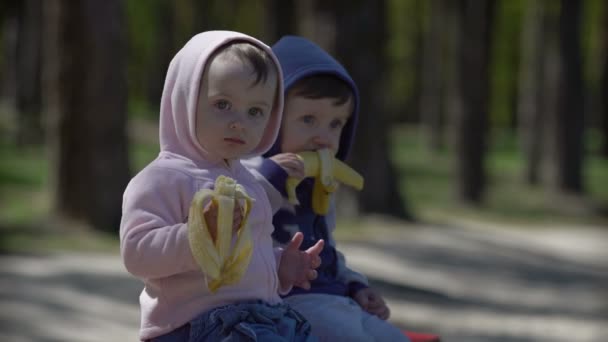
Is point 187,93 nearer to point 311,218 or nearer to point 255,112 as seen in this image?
point 255,112

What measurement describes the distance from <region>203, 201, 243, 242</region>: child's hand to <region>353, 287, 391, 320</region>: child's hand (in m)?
0.93

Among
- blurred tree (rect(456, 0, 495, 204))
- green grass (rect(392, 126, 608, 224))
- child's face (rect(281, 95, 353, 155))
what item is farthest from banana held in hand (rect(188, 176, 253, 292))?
blurred tree (rect(456, 0, 495, 204))

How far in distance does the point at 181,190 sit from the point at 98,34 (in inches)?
289

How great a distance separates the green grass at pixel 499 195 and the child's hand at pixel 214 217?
10.1 m

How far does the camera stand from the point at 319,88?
344 centimetres

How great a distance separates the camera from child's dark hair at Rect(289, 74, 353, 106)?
343 centimetres

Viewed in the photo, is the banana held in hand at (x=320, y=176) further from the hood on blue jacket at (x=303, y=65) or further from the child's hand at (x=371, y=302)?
the child's hand at (x=371, y=302)

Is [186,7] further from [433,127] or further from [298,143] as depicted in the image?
[298,143]

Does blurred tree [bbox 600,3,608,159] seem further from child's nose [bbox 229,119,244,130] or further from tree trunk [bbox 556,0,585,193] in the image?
child's nose [bbox 229,119,244,130]

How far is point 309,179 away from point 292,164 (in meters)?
0.22

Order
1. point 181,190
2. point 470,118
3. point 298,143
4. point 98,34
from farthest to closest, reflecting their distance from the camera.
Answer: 1. point 470,118
2. point 98,34
3. point 298,143
4. point 181,190

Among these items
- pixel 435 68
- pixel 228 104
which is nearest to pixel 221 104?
pixel 228 104

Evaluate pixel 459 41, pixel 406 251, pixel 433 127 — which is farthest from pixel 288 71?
pixel 433 127

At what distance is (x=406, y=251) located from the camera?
32.2ft
